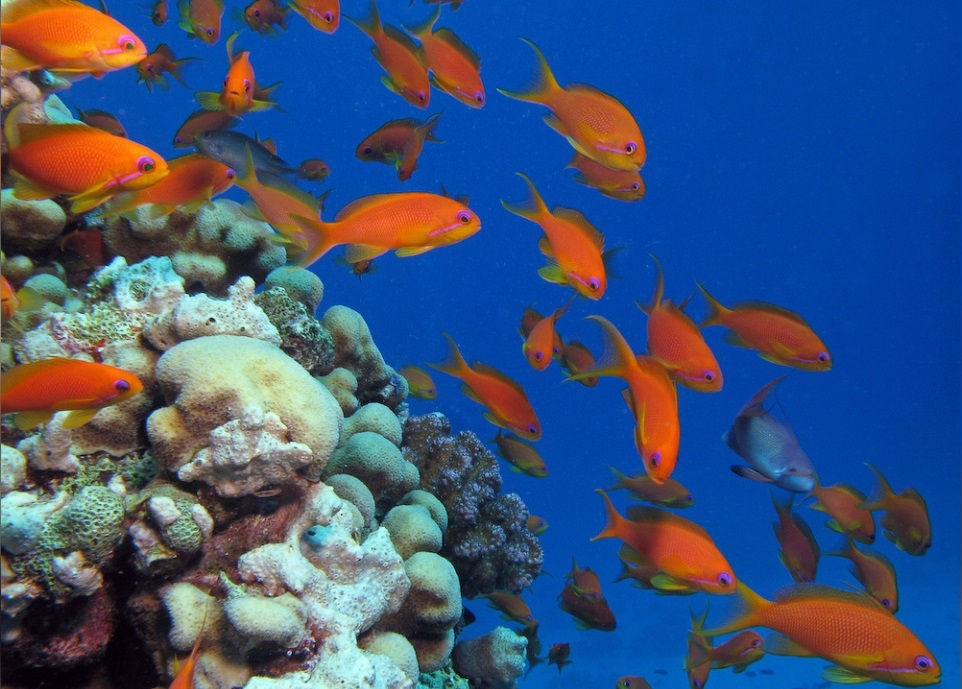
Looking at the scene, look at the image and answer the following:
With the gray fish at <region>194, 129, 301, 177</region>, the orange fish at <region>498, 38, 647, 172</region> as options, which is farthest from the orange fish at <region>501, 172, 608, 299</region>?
the gray fish at <region>194, 129, 301, 177</region>

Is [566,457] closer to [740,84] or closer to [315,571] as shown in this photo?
[740,84]

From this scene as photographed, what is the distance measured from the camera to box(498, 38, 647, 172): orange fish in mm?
3405

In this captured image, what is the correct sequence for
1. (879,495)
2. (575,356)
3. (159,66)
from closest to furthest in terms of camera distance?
(879,495)
(575,356)
(159,66)

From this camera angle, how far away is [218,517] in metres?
2.82

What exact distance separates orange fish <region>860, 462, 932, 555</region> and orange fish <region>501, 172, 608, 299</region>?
260 centimetres

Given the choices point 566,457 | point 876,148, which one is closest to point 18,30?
point 566,457

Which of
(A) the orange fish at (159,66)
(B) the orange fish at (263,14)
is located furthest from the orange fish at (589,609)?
(A) the orange fish at (159,66)

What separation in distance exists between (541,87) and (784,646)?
3.15 m

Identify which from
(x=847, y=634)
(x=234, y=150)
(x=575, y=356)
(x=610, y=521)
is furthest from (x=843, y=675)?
(x=234, y=150)

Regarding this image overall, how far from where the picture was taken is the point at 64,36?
2.39 metres

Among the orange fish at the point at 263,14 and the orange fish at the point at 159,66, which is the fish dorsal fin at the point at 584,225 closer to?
the orange fish at the point at 263,14

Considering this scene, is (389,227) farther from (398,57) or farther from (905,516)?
(905,516)

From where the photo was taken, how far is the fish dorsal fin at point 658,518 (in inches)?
132

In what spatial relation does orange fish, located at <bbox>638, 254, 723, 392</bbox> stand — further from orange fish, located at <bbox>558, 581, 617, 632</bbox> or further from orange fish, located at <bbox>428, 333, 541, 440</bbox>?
orange fish, located at <bbox>558, 581, 617, 632</bbox>
